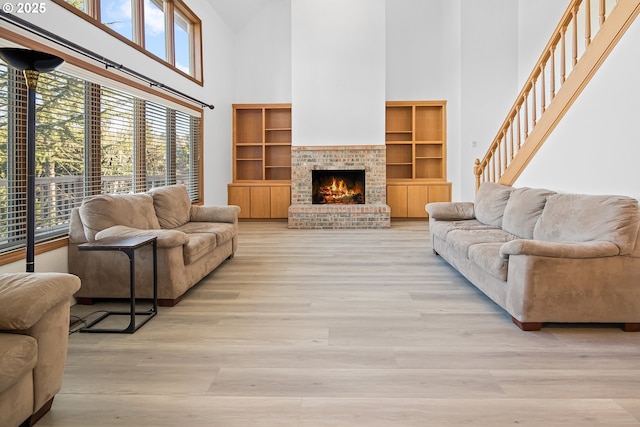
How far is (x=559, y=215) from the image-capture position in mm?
3639

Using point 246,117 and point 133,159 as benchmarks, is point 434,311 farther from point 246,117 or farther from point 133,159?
point 246,117

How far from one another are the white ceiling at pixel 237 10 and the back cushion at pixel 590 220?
6.69m

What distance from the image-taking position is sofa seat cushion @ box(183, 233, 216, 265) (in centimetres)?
387

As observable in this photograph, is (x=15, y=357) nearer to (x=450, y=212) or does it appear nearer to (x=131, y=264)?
(x=131, y=264)

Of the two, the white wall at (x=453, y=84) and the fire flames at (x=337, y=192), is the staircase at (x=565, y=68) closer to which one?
the white wall at (x=453, y=84)

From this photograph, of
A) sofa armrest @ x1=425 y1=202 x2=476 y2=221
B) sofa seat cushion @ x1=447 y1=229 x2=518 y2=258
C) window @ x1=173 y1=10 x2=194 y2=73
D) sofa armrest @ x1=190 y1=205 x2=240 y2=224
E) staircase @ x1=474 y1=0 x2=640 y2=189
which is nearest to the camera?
staircase @ x1=474 y1=0 x2=640 y2=189

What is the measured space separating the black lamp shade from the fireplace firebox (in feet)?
21.9

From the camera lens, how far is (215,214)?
5547mm

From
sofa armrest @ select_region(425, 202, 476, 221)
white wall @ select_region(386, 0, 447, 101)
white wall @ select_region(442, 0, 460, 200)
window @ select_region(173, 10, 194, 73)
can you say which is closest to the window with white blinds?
window @ select_region(173, 10, 194, 73)

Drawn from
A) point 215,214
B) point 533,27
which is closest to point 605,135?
point 215,214

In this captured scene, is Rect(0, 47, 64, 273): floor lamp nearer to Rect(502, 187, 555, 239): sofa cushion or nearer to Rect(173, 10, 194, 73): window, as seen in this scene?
Rect(502, 187, 555, 239): sofa cushion

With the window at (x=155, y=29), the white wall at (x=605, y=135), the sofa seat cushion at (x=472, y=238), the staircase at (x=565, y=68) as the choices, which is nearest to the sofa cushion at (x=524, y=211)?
A: the sofa seat cushion at (x=472, y=238)

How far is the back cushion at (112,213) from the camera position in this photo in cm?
370

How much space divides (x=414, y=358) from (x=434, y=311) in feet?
3.10
